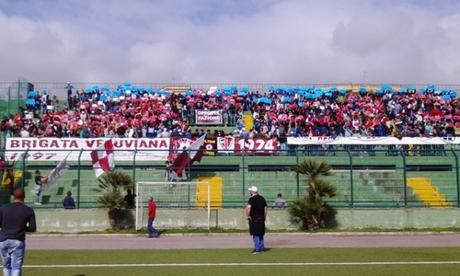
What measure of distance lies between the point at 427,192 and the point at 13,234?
21.0 meters

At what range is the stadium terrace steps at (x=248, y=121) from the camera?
43.1 meters

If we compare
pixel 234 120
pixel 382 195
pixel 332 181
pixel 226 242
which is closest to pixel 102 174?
pixel 226 242

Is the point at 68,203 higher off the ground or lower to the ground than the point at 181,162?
lower

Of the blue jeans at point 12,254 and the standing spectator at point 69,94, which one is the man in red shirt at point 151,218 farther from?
the standing spectator at point 69,94

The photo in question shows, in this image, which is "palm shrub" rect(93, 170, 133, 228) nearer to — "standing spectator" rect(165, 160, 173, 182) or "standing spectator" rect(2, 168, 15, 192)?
"standing spectator" rect(165, 160, 173, 182)

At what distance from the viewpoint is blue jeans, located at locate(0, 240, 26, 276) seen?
10.5 meters

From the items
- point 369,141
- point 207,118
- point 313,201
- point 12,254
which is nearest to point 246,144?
point 369,141

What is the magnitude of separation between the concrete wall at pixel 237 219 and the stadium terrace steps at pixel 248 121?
17.1 meters

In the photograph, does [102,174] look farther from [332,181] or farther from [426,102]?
[426,102]

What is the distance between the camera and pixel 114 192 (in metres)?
25.8

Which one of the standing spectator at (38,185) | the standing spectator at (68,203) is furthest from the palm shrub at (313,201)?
the standing spectator at (38,185)

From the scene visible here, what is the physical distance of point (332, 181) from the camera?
2716 centimetres

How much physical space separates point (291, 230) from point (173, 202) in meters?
5.15

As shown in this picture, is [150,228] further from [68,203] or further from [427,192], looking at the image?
[427,192]
